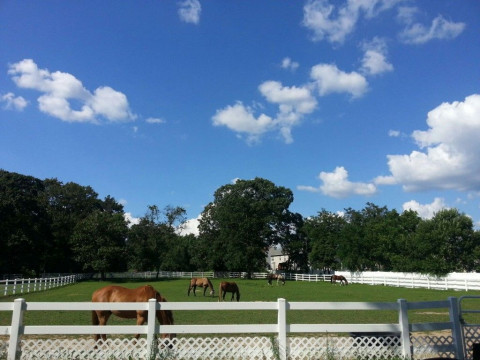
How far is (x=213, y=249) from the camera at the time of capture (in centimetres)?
6188

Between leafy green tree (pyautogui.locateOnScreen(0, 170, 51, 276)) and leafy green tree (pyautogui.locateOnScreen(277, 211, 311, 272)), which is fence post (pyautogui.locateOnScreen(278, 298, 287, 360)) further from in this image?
leafy green tree (pyautogui.locateOnScreen(277, 211, 311, 272))

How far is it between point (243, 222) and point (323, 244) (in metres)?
12.6

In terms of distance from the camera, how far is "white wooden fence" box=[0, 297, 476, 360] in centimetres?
612

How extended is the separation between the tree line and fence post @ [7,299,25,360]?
118ft

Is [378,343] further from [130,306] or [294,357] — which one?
[130,306]

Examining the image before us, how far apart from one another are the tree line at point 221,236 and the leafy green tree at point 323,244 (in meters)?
0.15

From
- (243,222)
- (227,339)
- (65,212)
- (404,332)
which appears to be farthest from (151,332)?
(65,212)

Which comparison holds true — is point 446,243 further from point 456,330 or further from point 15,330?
point 15,330

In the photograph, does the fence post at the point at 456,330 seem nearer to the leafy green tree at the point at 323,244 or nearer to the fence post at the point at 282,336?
the fence post at the point at 282,336

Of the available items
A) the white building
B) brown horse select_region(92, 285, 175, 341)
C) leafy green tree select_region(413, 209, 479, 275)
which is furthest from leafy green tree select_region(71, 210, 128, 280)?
the white building

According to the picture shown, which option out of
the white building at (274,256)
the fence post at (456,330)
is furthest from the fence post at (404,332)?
the white building at (274,256)

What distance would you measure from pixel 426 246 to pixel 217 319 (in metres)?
30.4

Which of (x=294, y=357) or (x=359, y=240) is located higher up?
(x=359, y=240)

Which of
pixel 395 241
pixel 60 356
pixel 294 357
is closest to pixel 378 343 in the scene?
pixel 294 357
